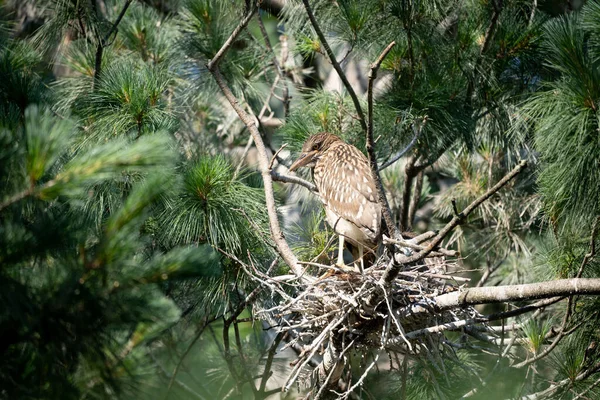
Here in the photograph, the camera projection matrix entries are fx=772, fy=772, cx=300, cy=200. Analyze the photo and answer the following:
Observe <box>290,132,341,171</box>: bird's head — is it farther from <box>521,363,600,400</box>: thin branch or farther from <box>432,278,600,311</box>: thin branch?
<box>521,363,600,400</box>: thin branch

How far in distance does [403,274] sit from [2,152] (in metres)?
2.00

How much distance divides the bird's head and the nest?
0.95m

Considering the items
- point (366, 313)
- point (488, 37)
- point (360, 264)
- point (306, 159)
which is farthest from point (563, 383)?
point (488, 37)

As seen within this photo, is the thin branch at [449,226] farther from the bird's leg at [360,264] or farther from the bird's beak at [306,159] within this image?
the bird's beak at [306,159]

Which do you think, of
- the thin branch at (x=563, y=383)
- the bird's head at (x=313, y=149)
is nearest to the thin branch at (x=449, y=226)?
the thin branch at (x=563, y=383)

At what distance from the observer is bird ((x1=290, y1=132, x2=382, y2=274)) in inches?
144

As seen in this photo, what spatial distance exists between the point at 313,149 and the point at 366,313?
127cm

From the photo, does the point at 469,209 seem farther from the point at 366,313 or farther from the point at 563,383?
the point at 563,383

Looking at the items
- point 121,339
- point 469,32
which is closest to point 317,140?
point 469,32

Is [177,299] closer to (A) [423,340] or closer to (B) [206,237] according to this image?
(B) [206,237]

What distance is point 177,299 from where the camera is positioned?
4.00 m

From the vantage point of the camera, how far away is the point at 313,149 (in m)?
4.25

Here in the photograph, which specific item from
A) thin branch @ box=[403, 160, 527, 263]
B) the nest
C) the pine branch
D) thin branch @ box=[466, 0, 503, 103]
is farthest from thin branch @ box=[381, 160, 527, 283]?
thin branch @ box=[466, 0, 503, 103]

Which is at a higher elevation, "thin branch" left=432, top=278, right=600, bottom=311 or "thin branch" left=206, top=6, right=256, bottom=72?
"thin branch" left=206, top=6, right=256, bottom=72
